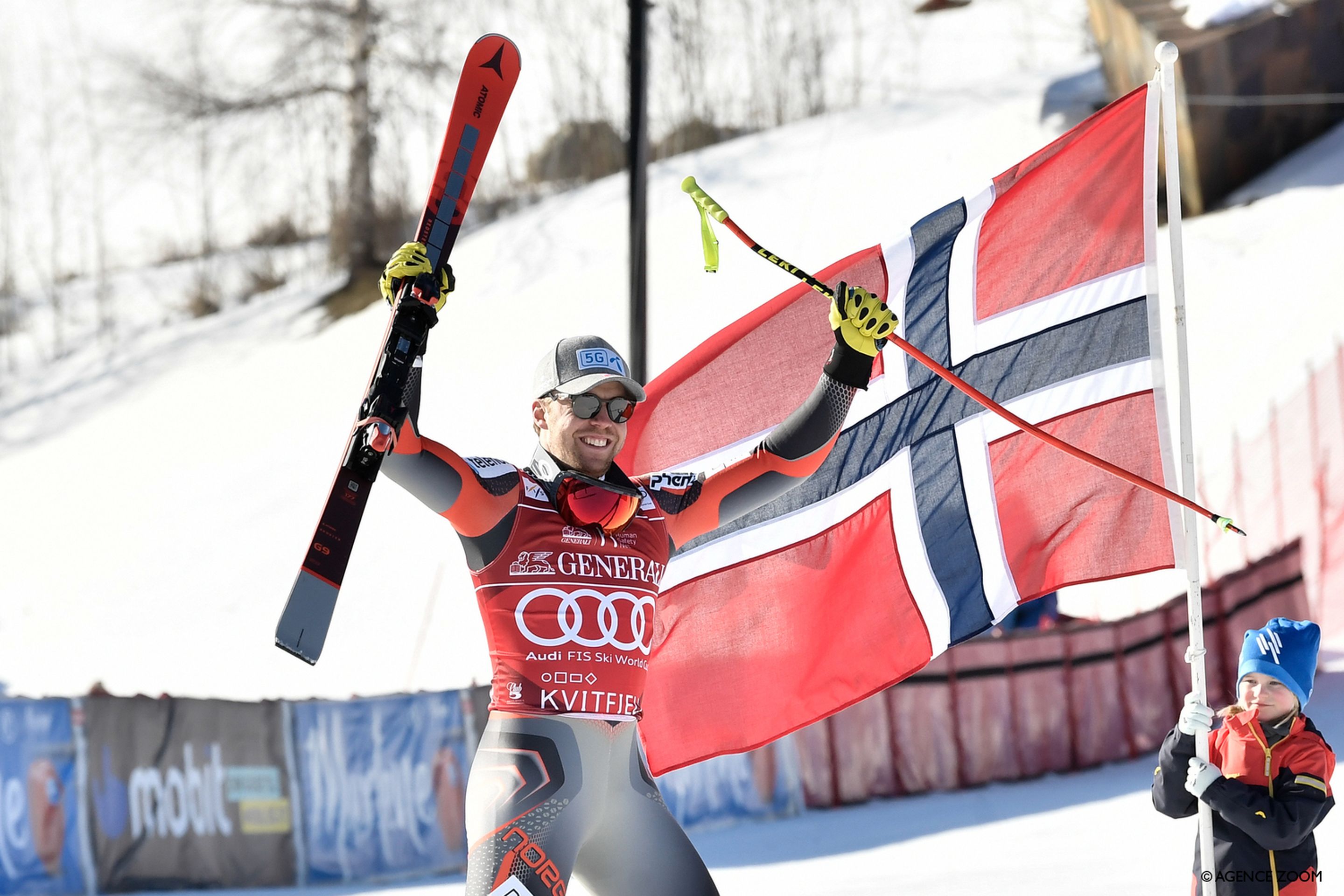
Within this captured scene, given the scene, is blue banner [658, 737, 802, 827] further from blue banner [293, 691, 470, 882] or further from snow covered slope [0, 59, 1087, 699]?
snow covered slope [0, 59, 1087, 699]

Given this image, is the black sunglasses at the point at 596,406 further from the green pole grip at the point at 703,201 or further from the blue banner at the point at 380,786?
the blue banner at the point at 380,786

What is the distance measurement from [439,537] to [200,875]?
807 cm

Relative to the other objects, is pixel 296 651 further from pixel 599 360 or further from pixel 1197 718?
pixel 1197 718

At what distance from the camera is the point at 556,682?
363cm

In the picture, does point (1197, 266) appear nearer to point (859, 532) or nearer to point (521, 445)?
point (521, 445)

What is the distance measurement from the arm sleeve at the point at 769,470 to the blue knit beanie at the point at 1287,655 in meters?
1.30

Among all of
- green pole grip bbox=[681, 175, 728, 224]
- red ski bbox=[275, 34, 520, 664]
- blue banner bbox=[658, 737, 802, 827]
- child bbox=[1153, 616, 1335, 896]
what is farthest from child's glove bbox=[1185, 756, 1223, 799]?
blue banner bbox=[658, 737, 802, 827]

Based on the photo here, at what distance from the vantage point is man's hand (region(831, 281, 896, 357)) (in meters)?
4.11

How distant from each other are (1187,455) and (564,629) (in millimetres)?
1838

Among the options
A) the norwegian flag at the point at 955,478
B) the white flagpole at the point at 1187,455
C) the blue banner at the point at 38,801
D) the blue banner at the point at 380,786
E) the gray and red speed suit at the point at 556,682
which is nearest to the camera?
the gray and red speed suit at the point at 556,682

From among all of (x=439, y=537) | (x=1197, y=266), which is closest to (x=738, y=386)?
(x=439, y=537)

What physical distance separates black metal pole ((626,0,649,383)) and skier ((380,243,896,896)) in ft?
17.6

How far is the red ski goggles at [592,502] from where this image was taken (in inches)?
147

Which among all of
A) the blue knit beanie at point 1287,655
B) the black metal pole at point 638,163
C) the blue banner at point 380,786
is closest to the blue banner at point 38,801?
the blue banner at point 380,786
